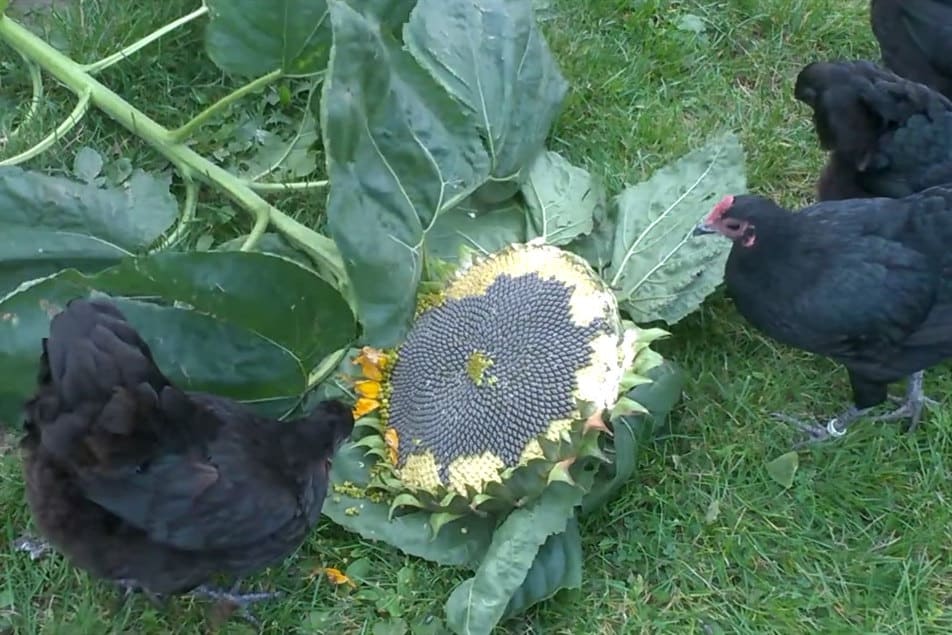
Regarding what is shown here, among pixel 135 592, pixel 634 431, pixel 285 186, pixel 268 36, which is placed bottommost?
pixel 135 592

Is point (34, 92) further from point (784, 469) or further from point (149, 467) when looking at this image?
point (784, 469)

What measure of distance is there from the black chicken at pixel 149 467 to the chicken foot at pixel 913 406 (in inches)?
58.8

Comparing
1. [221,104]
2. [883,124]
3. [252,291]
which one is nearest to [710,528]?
[883,124]

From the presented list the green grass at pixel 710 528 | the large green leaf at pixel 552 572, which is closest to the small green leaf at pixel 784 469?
the green grass at pixel 710 528

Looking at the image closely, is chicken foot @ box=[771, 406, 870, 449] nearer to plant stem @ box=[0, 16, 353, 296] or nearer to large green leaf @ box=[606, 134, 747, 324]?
large green leaf @ box=[606, 134, 747, 324]

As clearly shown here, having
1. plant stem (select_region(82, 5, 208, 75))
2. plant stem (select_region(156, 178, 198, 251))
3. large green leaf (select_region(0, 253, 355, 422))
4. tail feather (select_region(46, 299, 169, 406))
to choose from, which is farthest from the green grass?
tail feather (select_region(46, 299, 169, 406))

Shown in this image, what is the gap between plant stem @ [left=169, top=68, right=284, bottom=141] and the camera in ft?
9.61

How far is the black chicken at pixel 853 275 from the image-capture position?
265 centimetres

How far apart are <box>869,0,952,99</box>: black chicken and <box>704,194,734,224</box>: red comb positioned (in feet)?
3.09

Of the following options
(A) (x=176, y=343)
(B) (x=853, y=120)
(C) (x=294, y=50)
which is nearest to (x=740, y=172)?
(B) (x=853, y=120)

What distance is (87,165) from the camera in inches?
127

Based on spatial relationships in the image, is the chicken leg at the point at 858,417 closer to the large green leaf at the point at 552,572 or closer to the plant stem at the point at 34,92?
the large green leaf at the point at 552,572

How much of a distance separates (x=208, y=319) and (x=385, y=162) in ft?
1.78

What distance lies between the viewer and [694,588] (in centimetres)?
272
